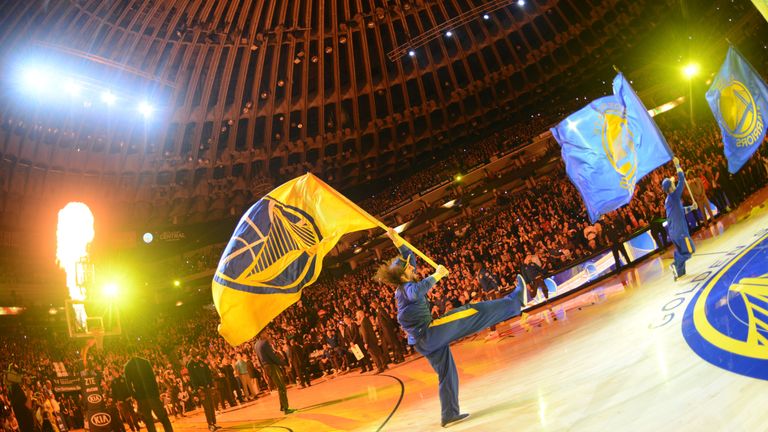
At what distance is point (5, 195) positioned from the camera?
74.3 ft

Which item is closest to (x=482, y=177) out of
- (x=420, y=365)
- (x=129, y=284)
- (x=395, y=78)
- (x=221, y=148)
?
(x=395, y=78)

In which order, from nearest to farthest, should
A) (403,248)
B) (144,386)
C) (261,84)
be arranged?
(403,248) → (144,386) → (261,84)

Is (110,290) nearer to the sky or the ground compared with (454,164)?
nearer to the ground

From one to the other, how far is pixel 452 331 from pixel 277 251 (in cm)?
268

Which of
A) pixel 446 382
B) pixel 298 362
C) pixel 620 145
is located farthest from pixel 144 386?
pixel 620 145

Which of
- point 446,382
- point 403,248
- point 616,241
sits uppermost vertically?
point 403,248

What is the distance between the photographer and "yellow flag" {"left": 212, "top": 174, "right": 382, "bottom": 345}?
20.6 ft

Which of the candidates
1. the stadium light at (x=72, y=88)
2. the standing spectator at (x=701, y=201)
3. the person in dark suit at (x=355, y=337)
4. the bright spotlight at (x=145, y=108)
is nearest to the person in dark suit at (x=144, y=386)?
the person in dark suit at (x=355, y=337)

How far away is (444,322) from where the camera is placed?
17.0ft

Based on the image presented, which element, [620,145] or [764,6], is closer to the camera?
[764,6]

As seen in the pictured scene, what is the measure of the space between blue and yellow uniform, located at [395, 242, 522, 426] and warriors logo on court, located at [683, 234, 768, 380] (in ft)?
5.61

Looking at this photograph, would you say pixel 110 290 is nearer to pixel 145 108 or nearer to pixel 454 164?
pixel 145 108

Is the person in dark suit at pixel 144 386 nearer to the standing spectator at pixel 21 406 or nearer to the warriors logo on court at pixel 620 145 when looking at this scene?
the standing spectator at pixel 21 406

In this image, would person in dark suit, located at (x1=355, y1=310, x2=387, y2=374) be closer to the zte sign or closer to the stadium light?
the zte sign
